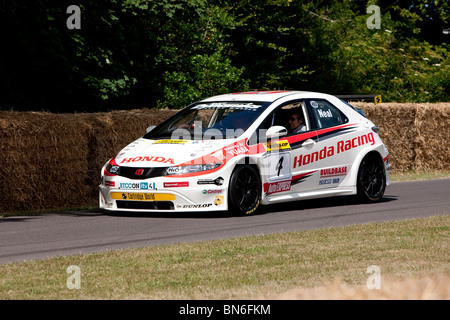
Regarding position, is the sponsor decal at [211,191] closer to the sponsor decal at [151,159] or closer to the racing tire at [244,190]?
the racing tire at [244,190]

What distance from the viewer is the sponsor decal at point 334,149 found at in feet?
42.4

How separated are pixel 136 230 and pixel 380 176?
521cm

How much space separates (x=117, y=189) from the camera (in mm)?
11938

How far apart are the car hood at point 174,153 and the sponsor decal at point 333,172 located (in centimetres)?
191

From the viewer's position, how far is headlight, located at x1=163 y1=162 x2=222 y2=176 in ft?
38.4

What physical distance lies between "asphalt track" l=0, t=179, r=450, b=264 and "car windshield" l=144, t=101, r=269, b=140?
47.5 inches

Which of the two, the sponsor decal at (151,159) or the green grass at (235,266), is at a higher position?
the sponsor decal at (151,159)

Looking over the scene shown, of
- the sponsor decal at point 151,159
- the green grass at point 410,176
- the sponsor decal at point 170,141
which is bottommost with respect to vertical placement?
the green grass at point 410,176

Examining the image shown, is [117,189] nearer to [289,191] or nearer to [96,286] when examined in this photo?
[289,191]

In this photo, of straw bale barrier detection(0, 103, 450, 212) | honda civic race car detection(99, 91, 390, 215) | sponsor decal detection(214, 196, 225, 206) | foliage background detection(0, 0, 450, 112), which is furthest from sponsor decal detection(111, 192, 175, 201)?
foliage background detection(0, 0, 450, 112)

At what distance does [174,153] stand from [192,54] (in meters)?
15.0

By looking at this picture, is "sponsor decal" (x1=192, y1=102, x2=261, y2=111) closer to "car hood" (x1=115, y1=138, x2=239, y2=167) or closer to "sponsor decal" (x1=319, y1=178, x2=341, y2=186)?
"car hood" (x1=115, y1=138, x2=239, y2=167)
